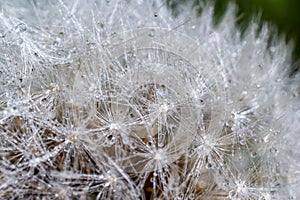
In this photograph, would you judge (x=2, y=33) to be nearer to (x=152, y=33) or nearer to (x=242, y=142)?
(x=152, y=33)

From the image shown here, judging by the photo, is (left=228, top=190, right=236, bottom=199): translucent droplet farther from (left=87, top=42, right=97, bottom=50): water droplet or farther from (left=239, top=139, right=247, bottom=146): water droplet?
(left=87, top=42, right=97, bottom=50): water droplet

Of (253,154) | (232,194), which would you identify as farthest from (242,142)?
(232,194)

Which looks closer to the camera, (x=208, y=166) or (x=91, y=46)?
(x=208, y=166)

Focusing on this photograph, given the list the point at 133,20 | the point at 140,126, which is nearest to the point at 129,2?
the point at 133,20

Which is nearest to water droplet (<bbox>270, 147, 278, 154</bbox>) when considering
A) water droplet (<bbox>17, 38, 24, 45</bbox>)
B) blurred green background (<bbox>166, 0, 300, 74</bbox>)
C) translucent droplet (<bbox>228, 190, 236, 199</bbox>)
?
translucent droplet (<bbox>228, 190, 236, 199</bbox>)

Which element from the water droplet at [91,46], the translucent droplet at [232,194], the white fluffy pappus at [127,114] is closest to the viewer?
the white fluffy pappus at [127,114]

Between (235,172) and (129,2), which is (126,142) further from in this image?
(129,2)

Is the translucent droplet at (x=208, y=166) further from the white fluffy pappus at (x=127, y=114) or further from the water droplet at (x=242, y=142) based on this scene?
the water droplet at (x=242, y=142)

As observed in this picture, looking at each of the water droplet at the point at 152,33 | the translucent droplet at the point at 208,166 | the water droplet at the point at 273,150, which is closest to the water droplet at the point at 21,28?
the water droplet at the point at 152,33
